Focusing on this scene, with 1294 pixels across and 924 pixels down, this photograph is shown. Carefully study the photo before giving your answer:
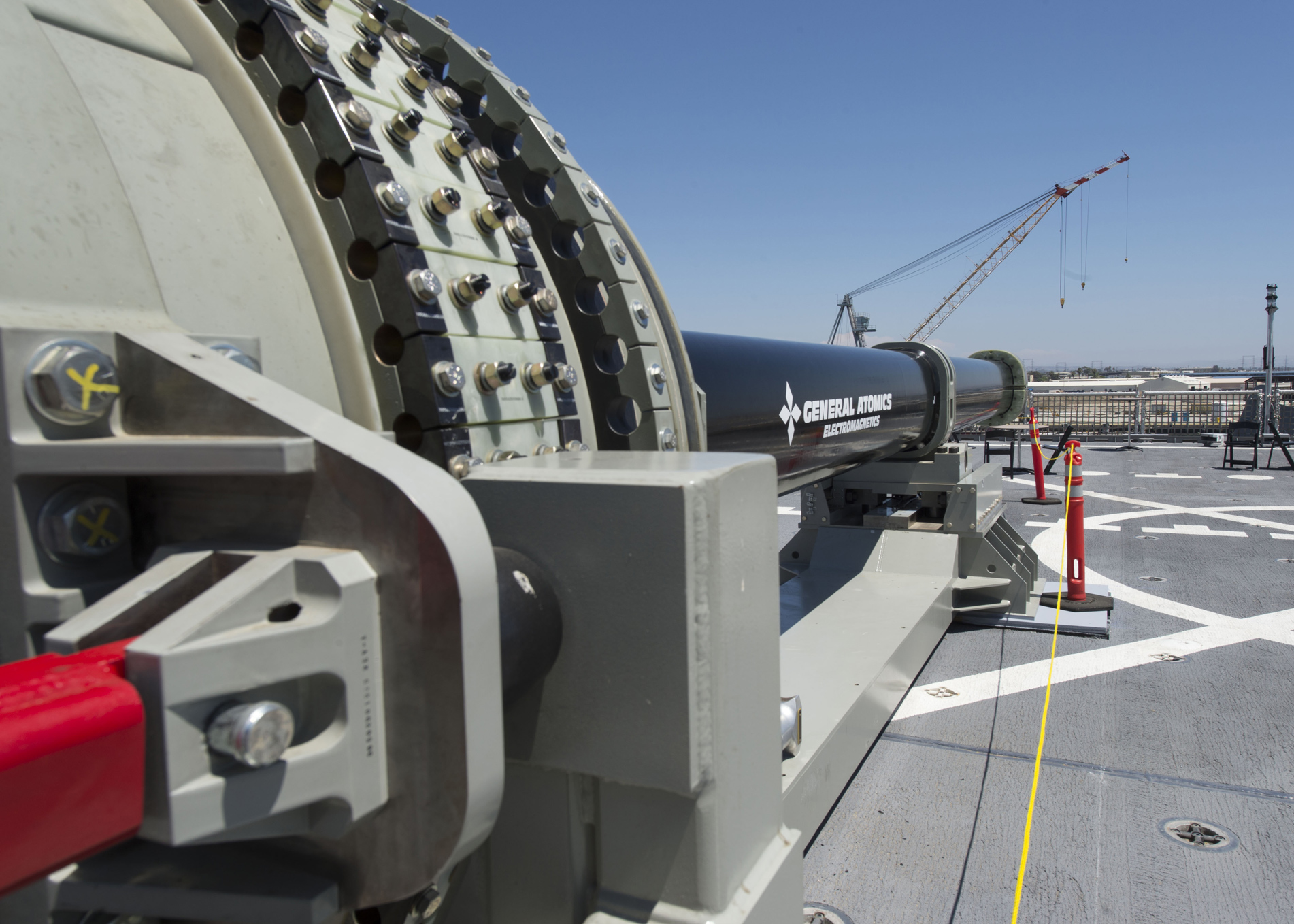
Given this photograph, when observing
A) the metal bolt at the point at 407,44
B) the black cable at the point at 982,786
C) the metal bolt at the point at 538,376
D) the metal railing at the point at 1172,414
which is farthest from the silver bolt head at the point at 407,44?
the metal railing at the point at 1172,414

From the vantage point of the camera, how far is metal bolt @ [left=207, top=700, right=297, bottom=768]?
0.67 meters

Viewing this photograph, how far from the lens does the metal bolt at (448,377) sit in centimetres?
107

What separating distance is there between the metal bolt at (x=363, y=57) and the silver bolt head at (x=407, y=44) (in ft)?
0.62

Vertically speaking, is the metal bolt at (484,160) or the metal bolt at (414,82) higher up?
the metal bolt at (414,82)

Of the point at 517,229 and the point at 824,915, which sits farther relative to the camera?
the point at 824,915

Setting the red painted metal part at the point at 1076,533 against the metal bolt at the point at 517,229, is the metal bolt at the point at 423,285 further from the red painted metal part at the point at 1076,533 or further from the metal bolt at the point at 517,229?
the red painted metal part at the point at 1076,533

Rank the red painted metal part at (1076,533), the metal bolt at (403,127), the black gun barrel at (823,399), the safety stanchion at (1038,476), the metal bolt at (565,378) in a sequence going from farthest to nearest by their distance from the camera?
the safety stanchion at (1038,476) < the red painted metal part at (1076,533) < the black gun barrel at (823,399) < the metal bolt at (565,378) < the metal bolt at (403,127)

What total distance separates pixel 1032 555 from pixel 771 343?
3.98 m

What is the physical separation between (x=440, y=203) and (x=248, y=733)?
738 millimetres

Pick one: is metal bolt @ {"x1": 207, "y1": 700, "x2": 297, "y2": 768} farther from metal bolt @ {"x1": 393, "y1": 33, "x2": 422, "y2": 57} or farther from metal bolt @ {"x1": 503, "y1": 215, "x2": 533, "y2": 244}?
metal bolt @ {"x1": 393, "y1": 33, "x2": 422, "y2": 57}

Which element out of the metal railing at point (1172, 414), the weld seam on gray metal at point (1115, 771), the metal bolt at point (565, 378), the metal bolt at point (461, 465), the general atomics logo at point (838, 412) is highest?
the metal bolt at point (565, 378)

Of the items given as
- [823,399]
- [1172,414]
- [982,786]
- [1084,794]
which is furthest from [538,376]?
[1172,414]

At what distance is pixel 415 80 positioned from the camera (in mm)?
1311

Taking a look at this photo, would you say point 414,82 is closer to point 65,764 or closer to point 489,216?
point 489,216
